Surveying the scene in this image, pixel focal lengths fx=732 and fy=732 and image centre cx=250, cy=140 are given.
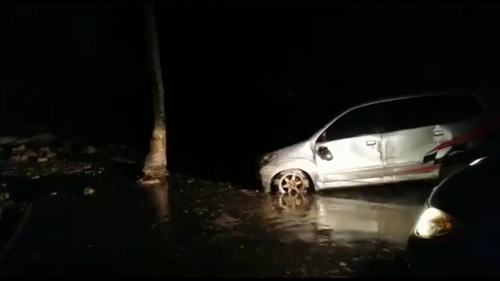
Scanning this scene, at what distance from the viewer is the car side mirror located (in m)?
12.2

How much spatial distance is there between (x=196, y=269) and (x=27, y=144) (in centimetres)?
1508

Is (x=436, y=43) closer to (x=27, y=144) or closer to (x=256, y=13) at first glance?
(x=256, y=13)

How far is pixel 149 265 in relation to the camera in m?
8.58

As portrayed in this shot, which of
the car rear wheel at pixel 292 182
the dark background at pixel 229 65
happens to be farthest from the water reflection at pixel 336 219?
the dark background at pixel 229 65

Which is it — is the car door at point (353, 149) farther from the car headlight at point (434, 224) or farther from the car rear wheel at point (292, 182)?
the car headlight at point (434, 224)

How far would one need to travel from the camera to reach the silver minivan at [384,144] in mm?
11734

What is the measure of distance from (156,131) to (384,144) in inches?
216

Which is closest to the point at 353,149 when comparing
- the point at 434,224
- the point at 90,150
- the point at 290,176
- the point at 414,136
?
the point at 414,136

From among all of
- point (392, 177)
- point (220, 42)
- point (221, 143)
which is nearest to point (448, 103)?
point (392, 177)

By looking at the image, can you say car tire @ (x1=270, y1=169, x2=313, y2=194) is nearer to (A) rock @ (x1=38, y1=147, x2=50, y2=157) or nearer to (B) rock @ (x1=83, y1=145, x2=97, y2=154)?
(B) rock @ (x1=83, y1=145, x2=97, y2=154)

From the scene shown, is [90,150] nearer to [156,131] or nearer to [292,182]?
[156,131]

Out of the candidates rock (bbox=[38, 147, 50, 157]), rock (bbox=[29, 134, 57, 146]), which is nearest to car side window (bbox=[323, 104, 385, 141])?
rock (bbox=[38, 147, 50, 157])

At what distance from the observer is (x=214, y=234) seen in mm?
10078

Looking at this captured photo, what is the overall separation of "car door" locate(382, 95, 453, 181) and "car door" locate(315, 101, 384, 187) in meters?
0.18
